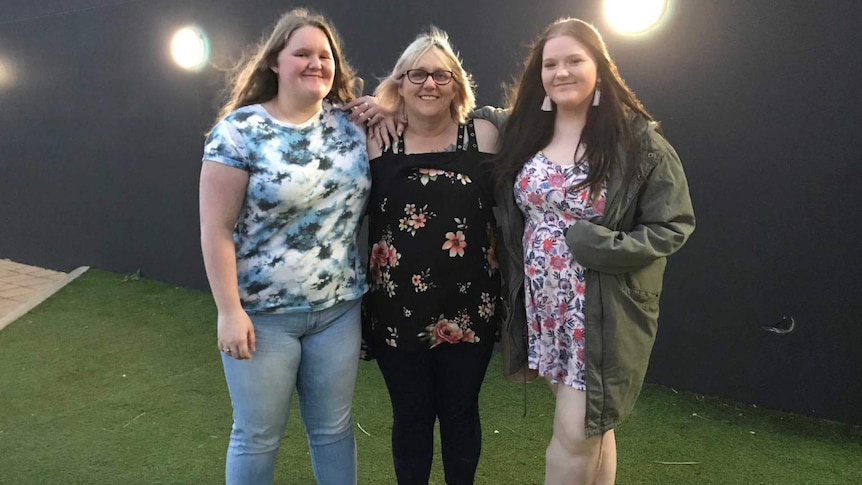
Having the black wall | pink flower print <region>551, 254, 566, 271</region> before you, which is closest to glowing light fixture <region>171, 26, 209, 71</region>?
the black wall

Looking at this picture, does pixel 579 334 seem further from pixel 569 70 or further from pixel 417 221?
pixel 569 70

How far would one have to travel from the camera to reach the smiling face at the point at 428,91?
179 centimetres

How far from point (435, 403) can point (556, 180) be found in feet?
2.55

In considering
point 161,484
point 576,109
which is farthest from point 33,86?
point 576,109

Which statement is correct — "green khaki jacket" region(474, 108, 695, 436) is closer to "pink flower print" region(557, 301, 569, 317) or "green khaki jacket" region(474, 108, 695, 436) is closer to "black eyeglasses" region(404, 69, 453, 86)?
"pink flower print" region(557, 301, 569, 317)

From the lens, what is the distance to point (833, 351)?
2.78m

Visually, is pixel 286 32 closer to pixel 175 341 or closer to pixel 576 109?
pixel 576 109

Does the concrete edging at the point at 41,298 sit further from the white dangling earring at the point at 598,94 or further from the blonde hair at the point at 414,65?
the white dangling earring at the point at 598,94

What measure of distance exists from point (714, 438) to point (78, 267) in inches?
206

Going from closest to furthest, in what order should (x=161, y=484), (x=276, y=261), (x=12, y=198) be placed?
1. (x=276, y=261)
2. (x=161, y=484)
3. (x=12, y=198)

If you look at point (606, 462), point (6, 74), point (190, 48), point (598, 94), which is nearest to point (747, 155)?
point (598, 94)

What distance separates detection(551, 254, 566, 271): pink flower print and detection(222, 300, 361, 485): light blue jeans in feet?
1.86

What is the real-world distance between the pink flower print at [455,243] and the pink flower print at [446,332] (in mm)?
196

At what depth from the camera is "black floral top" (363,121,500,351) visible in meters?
1.81
